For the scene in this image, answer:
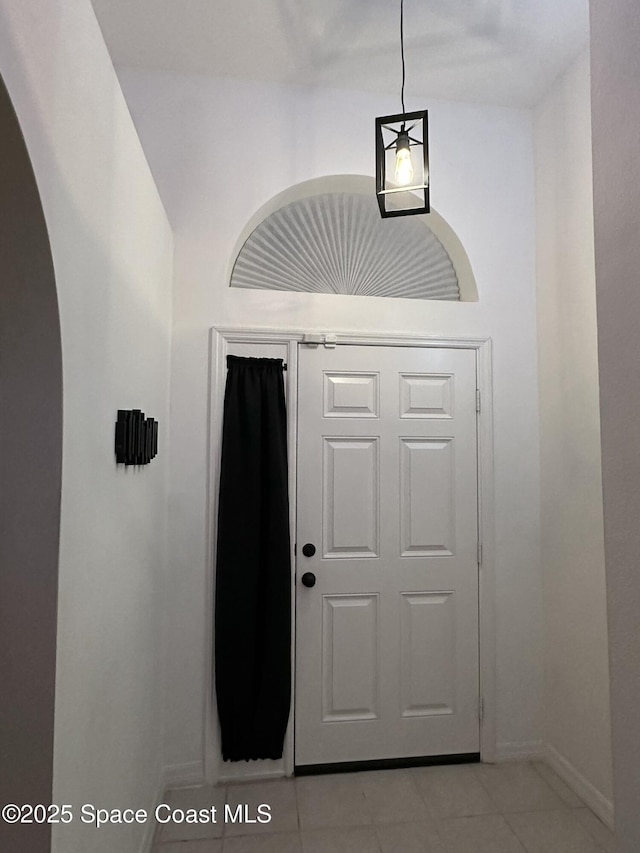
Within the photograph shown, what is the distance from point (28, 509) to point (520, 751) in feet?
8.43

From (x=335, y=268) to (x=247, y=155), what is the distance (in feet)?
2.22

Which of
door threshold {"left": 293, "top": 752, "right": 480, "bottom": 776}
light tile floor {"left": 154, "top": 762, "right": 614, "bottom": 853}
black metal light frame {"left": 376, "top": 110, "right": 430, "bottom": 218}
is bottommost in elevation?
light tile floor {"left": 154, "top": 762, "right": 614, "bottom": 853}

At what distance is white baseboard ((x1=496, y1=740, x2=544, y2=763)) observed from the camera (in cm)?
251

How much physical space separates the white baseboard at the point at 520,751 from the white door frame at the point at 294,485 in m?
0.04

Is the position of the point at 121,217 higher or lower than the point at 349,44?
lower

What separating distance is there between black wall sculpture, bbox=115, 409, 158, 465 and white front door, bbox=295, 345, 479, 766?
0.90 meters

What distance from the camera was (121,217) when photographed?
1.51 metres

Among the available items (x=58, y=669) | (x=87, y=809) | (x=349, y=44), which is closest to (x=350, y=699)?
(x=87, y=809)

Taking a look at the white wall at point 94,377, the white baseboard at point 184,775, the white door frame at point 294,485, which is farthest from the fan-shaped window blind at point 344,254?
the white baseboard at point 184,775

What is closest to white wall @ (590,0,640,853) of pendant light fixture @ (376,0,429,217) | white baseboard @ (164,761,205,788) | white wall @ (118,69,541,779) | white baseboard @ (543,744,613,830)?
pendant light fixture @ (376,0,429,217)

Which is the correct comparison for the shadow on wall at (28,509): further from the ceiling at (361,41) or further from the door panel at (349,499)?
the ceiling at (361,41)

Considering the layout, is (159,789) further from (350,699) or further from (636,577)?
(636,577)

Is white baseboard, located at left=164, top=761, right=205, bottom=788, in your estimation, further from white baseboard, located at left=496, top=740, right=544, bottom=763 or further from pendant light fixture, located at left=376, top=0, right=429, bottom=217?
pendant light fixture, located at left=376, top=0, right=429, bottom=217

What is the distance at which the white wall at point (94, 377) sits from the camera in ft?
3.22
